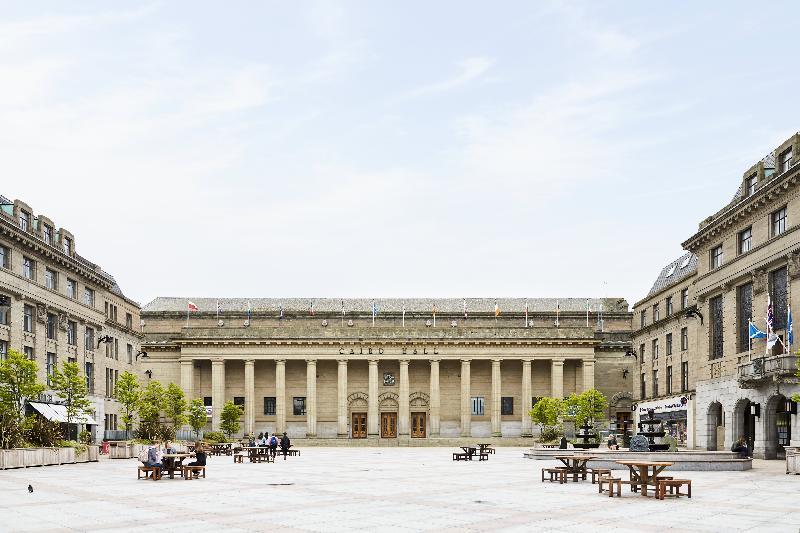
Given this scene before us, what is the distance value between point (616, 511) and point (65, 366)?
146ft

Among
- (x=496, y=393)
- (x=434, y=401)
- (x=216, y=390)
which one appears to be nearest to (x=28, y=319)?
(x=216, y=390)

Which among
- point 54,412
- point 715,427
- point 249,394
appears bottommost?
point 715,427

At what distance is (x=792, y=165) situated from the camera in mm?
50062

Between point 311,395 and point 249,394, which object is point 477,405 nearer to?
point 311,395

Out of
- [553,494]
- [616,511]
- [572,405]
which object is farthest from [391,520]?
[572,405]

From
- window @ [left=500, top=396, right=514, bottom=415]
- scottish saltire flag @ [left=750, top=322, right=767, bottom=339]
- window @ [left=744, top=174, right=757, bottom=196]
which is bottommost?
window @ [left=500, top=396, right=514, bottom=415]

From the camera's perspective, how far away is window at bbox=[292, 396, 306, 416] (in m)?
105

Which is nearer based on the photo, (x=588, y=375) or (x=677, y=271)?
(x=677, y=271)

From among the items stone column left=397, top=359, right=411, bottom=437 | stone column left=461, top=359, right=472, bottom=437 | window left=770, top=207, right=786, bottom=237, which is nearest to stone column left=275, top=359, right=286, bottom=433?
stone column left=397, top=359, right=411, bottom=437

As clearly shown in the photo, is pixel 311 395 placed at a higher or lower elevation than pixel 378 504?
lower

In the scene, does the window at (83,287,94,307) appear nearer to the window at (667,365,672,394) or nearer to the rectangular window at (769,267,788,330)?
the window at (667,365,672,394)

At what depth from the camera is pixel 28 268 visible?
65.3 metres

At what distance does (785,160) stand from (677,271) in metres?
35.0

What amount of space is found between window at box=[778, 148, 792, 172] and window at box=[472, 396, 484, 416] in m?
57.9
